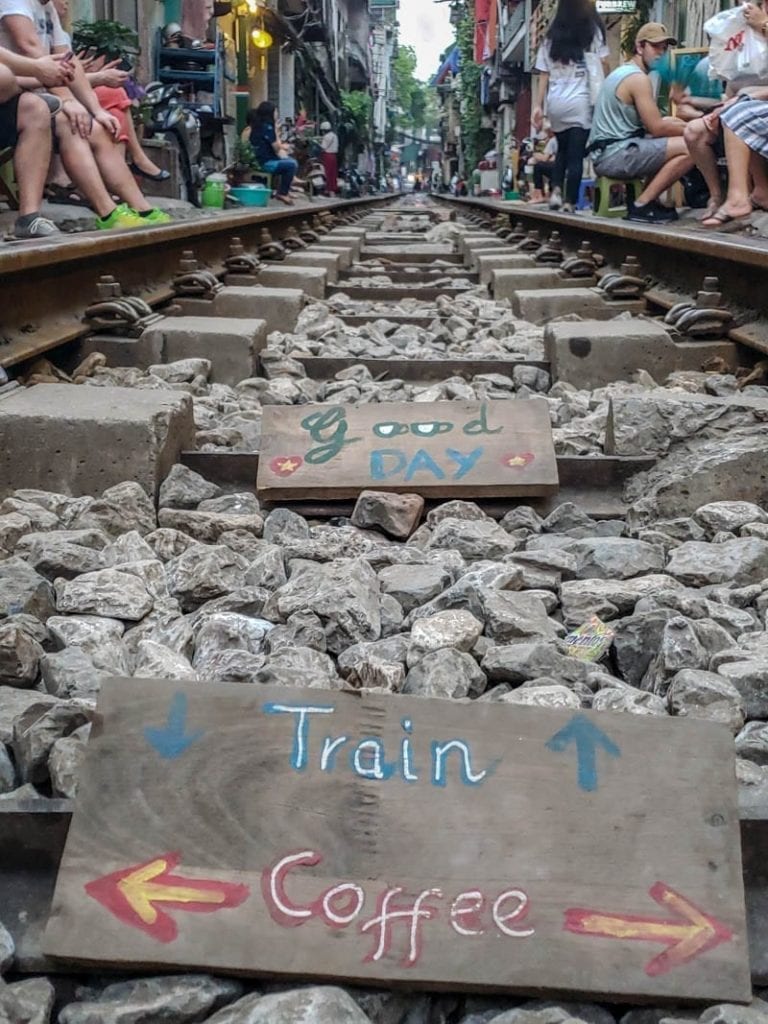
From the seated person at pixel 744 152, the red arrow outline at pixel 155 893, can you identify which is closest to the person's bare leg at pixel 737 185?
the seated person at pixel 744 152

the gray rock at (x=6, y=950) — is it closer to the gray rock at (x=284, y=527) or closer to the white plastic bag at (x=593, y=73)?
the gray rock at (x=284, y=527)

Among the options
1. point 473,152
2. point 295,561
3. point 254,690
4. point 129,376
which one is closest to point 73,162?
point 129,376

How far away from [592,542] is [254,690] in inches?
42.0

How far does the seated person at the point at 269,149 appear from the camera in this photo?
1823cm

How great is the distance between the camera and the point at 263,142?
18.5 metres

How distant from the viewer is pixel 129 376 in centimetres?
355

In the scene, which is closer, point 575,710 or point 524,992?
point 524,992

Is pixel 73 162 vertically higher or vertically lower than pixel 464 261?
higher

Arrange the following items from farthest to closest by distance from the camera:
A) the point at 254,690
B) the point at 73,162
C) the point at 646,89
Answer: the point at 646,89 → the point at 73,162 → the point at 254,690

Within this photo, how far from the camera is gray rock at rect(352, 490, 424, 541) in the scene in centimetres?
240

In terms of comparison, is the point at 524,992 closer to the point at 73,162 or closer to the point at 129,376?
the point at 129,376

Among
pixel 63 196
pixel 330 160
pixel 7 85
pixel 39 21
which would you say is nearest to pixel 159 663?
pixel 7 85

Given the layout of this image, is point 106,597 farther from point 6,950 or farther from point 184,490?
point 6,950

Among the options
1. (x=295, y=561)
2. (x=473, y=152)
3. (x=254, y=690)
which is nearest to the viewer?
(x=254, y=690)
